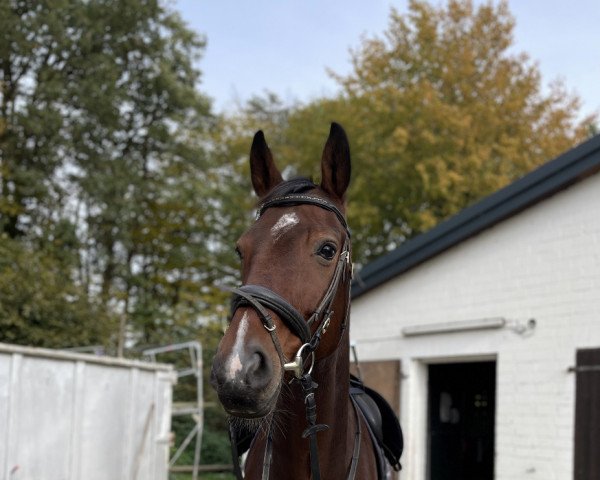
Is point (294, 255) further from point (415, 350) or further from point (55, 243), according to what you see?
point (55, 243)

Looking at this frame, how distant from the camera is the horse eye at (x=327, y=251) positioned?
9.54 ft

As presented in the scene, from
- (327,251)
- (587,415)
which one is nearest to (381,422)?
(327,251)

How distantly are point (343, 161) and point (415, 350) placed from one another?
22.6 ft

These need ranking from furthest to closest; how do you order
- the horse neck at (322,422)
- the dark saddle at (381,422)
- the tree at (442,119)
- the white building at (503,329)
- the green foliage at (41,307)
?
the tree at (442,119), the green foliage at (41,307), the white building at (503,329), the dark saddle at (381,422), the horse neck at (322,422)

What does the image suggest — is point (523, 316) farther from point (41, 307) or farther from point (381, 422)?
point (41, 307)

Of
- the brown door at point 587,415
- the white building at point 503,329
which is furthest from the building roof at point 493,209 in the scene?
the brown door at point 587,415

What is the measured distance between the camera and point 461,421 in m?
10.6

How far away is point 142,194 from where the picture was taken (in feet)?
73.4

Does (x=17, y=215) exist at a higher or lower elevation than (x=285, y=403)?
higher

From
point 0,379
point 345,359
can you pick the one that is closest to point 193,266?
point 0,379

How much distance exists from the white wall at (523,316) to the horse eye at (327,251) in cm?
538

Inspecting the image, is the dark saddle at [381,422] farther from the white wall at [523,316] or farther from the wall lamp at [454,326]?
the wall lamp at [454,326]

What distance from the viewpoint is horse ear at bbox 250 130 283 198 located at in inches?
130

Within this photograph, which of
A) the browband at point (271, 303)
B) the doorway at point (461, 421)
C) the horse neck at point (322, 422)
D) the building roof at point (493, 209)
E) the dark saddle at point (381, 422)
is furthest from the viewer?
the doorway at point (461, 421)
